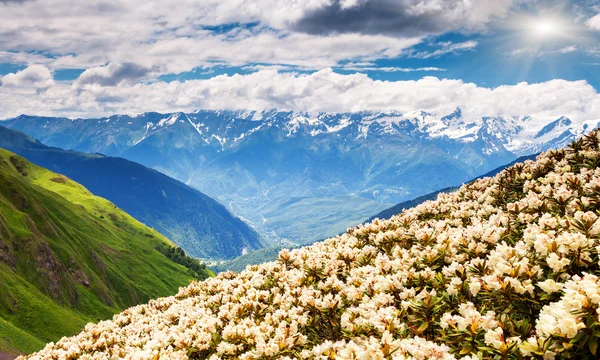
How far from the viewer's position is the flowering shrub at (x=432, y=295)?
24.5 ft

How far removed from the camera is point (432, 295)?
9.66 meters

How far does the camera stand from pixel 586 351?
6426 millimetres

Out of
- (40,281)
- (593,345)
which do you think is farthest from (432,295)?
(40,281)

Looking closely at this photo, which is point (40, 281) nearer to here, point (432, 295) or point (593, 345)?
point (432, 295)

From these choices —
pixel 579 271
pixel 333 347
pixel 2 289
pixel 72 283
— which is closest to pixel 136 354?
pixel 333 347

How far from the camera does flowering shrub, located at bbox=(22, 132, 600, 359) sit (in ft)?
24.5

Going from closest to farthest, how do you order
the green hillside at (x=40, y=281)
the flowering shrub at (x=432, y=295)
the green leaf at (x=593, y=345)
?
the green leaf at (x=593, y=345), the flowering shrub at (x=432, y=295), the green hillside at (x=40, y=281)

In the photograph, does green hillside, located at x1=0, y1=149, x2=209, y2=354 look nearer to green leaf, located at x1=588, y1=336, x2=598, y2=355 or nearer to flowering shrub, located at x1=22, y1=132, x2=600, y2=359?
flowering shrub, located at x1=22, y1=132, x2=600, y2=359

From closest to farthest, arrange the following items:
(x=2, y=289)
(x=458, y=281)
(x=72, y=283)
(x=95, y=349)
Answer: (x=458, y=281) < (x=95, y=349) < (x=2, y=289) < (x=72, y=283)

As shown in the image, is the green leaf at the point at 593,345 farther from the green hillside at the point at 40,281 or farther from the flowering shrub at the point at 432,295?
the green hillside at the point at 40,281

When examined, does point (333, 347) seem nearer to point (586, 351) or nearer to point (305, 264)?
point (586, 351)

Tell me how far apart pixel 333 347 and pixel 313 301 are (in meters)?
3.24

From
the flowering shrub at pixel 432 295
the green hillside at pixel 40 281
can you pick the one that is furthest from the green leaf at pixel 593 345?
the green hillside at pixel 40 281

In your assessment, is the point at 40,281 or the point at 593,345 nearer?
the point at 593,345
